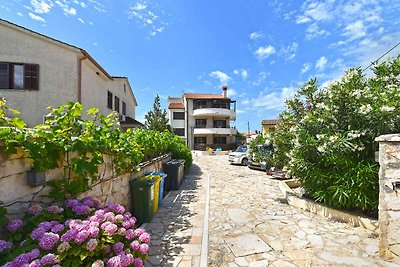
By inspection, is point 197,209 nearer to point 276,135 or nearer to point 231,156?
point 276,135

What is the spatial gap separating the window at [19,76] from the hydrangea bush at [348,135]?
13148 mm

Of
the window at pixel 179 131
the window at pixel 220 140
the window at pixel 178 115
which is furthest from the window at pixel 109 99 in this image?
the window at pixel 220 140

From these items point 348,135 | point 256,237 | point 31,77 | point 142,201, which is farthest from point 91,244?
Answer: point 31,77

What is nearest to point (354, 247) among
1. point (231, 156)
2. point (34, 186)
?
point (34, 186)

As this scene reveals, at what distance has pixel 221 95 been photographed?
1502 inches

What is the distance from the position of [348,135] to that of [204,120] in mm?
31905

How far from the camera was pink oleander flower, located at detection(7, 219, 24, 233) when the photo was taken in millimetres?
2139

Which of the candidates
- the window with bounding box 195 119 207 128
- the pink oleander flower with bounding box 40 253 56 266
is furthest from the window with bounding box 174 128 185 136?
the pink oleander flower with bounding box 40 253 56 266

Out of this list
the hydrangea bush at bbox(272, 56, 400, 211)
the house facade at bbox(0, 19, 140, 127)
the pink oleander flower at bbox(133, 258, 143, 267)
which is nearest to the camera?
the pink oleander flower at bbox(133, 258, 143, 267)

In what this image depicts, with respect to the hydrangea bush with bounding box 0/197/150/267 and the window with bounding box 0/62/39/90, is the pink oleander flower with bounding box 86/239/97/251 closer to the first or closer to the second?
the hydrangea bush with bounding box 0/197/150/267

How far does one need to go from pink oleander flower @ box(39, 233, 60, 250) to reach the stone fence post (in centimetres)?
455

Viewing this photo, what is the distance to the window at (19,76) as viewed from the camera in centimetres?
1070

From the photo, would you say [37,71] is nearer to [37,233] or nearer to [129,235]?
[37,233]

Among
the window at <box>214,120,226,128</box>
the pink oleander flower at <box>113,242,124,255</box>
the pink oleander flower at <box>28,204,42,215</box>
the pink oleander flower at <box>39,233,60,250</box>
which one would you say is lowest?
the pink oleander flower at <box>113,242,124,255</box>
